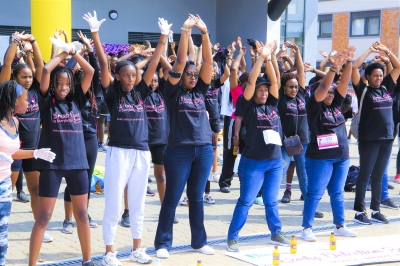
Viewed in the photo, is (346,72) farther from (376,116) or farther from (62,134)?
(62,134)

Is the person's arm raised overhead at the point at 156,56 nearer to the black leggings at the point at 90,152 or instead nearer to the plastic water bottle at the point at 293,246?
the black leggings at the point at 90,152

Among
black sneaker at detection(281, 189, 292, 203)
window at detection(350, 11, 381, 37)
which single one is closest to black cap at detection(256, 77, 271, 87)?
black sneaker at detection(281, 189, 292, 203)

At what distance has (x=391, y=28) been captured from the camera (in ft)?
127

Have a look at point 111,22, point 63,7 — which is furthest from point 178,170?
point 111,22

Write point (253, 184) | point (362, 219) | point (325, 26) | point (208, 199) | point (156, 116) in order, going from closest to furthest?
point (253, 184) < point (156, 116) < point (362, 219) < point (208, 199) < point (325, 26)

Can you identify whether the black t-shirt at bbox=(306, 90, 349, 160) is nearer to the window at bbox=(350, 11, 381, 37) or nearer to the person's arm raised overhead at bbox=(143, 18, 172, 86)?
the person's arm raised overhead at bbox=(143, 18, 172, 86)

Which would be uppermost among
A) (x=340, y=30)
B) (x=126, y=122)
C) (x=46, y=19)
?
(x=340, y=30)

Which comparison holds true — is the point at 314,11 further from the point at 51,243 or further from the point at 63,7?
the point at 51,243

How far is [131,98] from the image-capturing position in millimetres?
6098

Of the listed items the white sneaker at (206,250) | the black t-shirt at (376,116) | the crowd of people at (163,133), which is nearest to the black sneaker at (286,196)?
the crowd of people at (163,133)

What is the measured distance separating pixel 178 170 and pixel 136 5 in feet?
49.1

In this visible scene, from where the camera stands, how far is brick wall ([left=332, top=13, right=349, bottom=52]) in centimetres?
4153

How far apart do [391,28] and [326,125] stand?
33.8m

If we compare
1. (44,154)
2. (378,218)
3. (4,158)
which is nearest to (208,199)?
(378,218)
